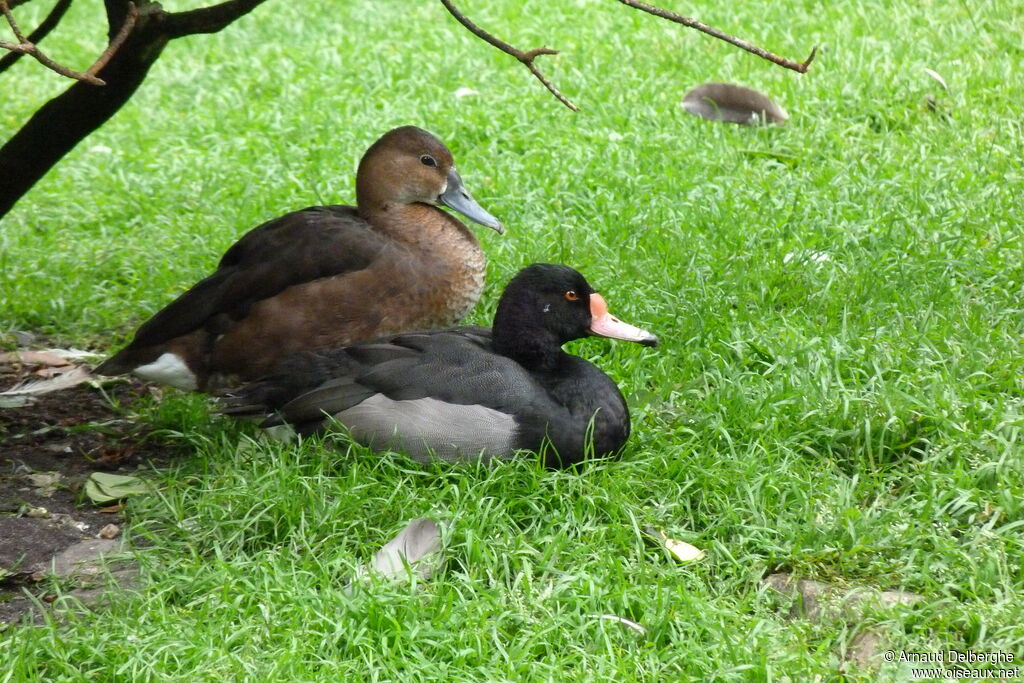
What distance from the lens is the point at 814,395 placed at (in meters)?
4.02

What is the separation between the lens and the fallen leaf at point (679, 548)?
3.39m

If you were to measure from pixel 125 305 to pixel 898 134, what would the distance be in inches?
147

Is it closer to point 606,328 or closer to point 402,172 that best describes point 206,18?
point 402,172

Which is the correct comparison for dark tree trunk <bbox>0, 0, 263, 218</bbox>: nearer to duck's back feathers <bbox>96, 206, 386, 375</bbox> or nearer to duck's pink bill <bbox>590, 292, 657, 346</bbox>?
duck's back feathers <bbox>96, 206, 386, 375</bbox>

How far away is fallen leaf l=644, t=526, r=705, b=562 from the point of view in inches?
133

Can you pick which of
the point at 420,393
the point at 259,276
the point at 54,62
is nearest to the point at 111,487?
the point at 259,276

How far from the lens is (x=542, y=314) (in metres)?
4.05

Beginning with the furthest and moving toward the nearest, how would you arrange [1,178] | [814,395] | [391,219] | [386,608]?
1. [391,219]
2. [1,178]
3. [814,395]
4. [386,608]

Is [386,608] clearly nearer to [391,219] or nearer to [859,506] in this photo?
[859,506]

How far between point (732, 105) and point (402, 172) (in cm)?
229

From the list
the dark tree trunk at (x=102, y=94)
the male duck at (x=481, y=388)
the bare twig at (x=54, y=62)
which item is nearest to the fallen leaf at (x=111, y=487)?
the male duck at (x=481, y=388)

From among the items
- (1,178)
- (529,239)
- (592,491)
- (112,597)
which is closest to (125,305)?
(1,178)

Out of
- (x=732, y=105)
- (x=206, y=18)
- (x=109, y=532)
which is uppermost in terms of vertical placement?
(x=206, y=18)

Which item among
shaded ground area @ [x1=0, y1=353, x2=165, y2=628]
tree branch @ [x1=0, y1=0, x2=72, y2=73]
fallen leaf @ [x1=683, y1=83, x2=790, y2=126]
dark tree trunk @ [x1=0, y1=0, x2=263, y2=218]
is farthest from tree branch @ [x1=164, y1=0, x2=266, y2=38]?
fallen leaf @ [x1=683, y1=83, x2=790, y2=126]
